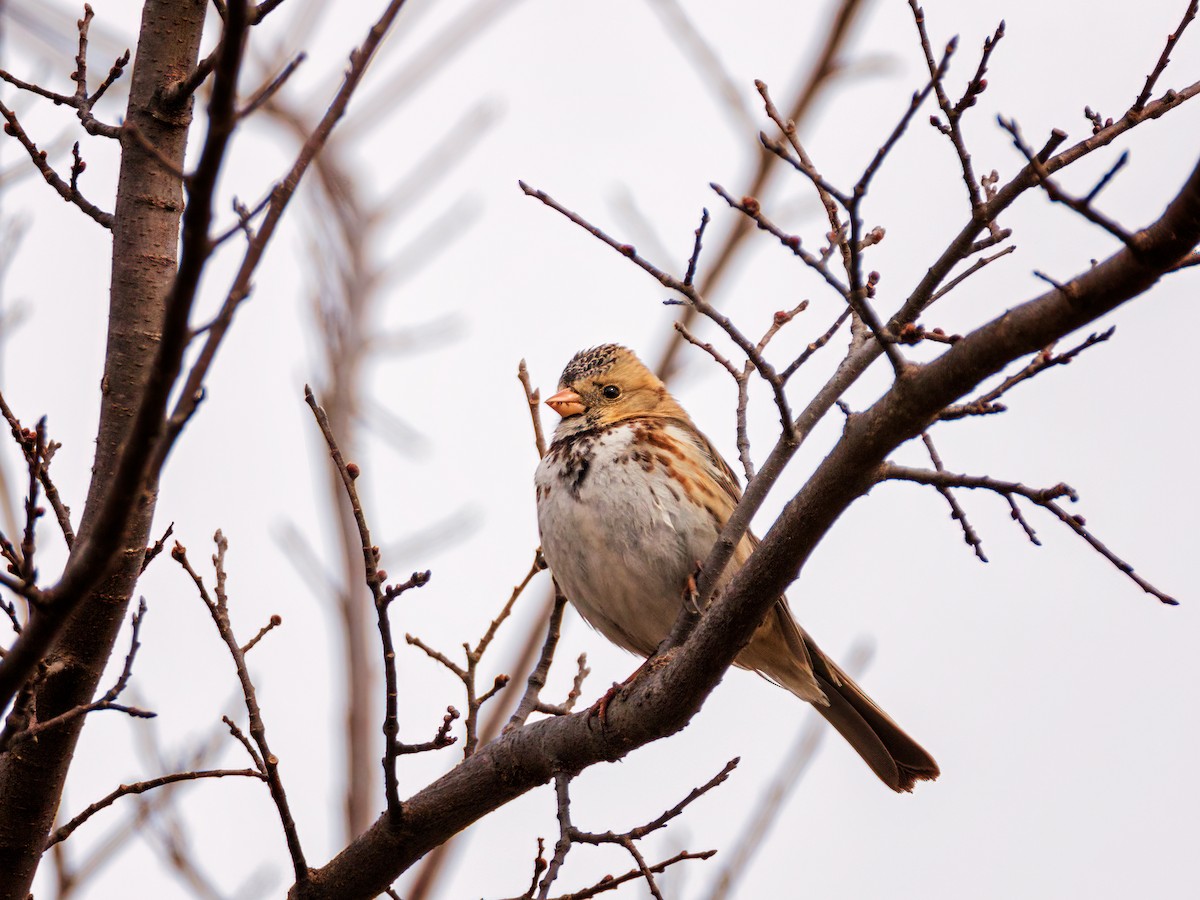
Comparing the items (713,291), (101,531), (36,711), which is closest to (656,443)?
(713,291)

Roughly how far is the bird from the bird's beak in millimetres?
198

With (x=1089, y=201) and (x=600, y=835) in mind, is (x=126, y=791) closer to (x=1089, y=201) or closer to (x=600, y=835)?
(x=600, y=835)


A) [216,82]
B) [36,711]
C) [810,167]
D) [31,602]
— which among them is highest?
[810,167]

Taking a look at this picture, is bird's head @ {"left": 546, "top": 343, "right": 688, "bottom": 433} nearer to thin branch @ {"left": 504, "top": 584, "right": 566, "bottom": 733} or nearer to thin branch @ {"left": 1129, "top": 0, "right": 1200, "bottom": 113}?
thin branch @ {"left": 504, "top": 584, "right": 566, "bottom": 733}

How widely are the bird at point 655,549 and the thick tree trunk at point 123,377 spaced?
227 centimetres

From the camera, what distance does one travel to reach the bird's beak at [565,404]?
20.2 ft

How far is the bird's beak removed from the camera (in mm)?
6164

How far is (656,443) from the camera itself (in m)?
5.53

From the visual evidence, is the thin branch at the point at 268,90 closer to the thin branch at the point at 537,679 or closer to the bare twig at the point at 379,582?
the bare twig at the point at 379,582

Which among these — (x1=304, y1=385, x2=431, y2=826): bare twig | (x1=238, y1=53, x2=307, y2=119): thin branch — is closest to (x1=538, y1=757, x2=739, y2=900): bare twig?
(x1=304, y1=385, x2=431, y2=826): bare twig

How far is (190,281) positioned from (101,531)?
21.0 inches

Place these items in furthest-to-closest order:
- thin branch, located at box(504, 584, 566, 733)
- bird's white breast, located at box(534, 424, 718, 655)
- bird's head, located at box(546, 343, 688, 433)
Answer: bird's head, located at box(546, 343, 688, 433) → bird's white breast, located at box(534, 424, 718, 655) → thin branch, located at box(504, 584, 566, 733)

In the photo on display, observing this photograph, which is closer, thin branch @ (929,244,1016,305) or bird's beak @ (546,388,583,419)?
thin branch @ (929,244,1016,305)

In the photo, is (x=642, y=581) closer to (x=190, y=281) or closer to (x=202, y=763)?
(x=202, y=763)
